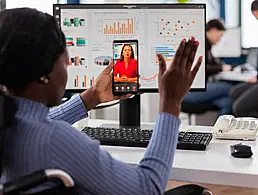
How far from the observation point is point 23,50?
1.12m

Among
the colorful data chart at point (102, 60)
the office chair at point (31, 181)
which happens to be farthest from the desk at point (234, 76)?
the office chair at point (31, 181)

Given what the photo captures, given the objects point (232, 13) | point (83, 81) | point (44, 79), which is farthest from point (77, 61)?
point (232, 13)

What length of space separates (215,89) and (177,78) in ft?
10.2

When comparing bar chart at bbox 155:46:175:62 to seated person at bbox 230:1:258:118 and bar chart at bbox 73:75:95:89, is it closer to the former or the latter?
bar chart at bbox 73:75:95:89

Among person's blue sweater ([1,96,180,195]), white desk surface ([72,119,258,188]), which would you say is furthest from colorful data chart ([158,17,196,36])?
person's blue sweater ([1,96,180,195])

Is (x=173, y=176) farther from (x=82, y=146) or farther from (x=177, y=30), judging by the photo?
(x=177, y=30)

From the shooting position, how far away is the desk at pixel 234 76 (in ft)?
15.1

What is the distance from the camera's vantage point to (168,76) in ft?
4.17

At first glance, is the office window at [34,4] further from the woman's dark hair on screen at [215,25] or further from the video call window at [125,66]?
the woman's dark hair on screen at [215,25]

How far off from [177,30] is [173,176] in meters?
0.66

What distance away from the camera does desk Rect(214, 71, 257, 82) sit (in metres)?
4.61

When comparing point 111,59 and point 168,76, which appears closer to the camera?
point 168,76

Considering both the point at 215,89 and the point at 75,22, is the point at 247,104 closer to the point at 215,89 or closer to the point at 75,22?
the point at 215,89

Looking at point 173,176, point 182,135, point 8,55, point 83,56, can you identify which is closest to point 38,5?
point 83,56
